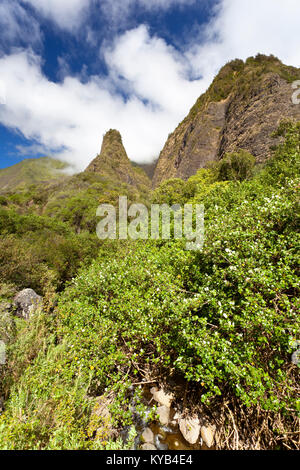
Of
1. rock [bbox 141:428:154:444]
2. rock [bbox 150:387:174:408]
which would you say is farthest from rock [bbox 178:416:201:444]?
rock [bbox 141:428:154:444]

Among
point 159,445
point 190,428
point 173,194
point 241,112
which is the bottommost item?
point 159,445

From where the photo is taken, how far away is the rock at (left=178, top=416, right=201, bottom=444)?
159 inches

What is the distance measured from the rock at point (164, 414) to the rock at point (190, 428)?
0.32 m

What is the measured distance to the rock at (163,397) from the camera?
4648 mm

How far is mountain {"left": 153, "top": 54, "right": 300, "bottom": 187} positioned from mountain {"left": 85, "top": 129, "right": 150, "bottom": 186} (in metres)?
39.6

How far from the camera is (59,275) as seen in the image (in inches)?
451

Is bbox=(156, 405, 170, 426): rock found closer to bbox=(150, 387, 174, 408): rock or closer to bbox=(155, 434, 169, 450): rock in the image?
bbox=(150, 387, 174, 408): rock

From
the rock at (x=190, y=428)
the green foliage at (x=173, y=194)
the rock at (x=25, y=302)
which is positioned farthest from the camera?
the green foliage at (x=173, y=194)

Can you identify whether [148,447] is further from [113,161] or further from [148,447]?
[113,161]

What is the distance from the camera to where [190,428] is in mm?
4027

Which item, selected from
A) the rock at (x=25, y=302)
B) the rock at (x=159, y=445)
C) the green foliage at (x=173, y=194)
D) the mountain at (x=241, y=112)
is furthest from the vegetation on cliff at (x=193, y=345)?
the mountain at (x=241, y=112)

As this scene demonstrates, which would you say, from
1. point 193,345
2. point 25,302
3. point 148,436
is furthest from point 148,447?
point 25,302

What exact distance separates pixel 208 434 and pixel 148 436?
1353mm

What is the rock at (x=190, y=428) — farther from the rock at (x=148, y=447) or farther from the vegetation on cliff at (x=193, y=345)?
the rock at (x=148, y=447)
